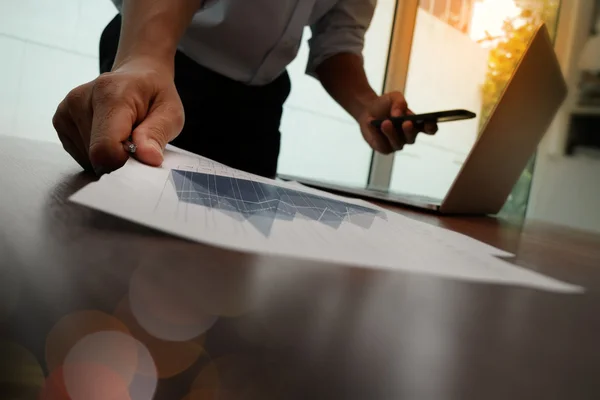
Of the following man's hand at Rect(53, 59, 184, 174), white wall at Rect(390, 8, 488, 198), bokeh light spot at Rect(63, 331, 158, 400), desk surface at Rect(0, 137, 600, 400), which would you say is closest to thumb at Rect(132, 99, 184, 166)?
man's hand at Rect(53, 59, 184, 174)

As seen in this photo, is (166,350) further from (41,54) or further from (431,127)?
(41,54)

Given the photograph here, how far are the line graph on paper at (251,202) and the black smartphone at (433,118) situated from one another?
258mm

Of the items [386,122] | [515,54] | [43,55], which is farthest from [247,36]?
[515,54]

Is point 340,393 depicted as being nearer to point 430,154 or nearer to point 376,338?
point 376,338

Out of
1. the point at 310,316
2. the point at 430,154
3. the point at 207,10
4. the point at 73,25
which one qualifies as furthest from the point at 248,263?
the point at 430,154

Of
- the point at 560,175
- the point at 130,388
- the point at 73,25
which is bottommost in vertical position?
the point at 130,388

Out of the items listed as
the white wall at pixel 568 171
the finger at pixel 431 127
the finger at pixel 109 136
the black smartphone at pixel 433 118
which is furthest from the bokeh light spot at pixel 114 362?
the white wall at pixel 568 171

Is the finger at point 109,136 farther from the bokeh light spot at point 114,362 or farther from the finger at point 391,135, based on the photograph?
the finger at point 391,135

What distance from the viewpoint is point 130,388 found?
77 millimetres

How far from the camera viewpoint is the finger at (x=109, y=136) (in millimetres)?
310

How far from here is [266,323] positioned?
11 centimetres

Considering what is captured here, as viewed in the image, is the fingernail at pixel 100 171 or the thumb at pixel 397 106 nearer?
the fingernail at pixel 100 171

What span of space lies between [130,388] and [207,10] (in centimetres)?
69

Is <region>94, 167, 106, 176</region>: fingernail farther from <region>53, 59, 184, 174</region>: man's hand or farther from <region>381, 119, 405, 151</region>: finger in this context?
<region>381, 119, 405, 151</region>: finger
